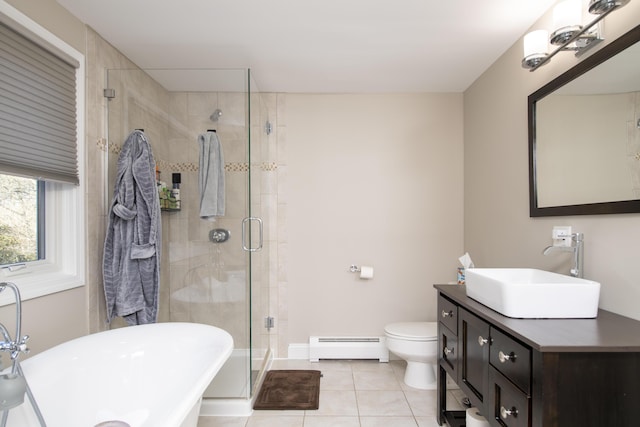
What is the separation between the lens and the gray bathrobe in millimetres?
2139

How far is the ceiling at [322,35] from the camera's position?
192 centimetres

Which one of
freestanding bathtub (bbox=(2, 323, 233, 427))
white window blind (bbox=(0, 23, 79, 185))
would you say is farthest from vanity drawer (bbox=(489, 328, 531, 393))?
white window blind (bbox=(0, 23, 79, 185))

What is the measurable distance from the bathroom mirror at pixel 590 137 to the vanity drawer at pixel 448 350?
2.77 ft

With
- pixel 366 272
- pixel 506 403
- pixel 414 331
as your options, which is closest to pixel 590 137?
pixel 506 403

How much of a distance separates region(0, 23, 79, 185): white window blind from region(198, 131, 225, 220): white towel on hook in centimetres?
70

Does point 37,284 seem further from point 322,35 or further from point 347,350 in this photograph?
point 347,350

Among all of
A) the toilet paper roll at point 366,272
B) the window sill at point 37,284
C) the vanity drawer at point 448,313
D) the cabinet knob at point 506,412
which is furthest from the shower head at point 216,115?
the cabinet knob at point 506,412

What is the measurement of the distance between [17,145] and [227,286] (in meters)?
1.37

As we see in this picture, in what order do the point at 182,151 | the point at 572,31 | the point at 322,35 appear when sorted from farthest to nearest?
the point at 182,151, the point at 322,35, the point at 572,31

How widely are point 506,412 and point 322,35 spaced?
2.13 meters

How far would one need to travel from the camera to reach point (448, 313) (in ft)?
6.83

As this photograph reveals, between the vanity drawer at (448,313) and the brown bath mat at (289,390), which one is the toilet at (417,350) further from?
the brown bath mat at (289,390)

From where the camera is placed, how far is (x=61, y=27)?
1894 mm

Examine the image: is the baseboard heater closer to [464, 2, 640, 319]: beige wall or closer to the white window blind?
[464, 2, 640, 319]: beige wall
